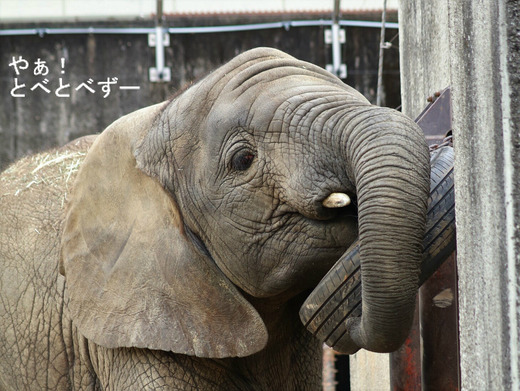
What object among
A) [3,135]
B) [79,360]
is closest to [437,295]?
[79,360]

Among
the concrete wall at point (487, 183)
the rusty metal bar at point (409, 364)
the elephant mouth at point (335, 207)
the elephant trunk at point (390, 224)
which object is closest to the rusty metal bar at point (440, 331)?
the rusty metal bar at point (409, 364)

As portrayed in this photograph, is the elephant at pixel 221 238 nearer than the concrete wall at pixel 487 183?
No

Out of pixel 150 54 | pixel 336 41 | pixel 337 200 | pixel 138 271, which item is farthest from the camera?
pixel 150 54

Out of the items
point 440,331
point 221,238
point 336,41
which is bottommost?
point 440,331

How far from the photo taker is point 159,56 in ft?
38.0

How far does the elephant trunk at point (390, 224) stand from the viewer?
304 centimetres

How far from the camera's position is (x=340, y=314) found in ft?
10.9

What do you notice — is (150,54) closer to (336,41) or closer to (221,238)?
(336,41)

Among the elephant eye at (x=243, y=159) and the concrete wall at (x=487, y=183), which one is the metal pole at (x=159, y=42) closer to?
the elephant eye at (x=243, y=159)

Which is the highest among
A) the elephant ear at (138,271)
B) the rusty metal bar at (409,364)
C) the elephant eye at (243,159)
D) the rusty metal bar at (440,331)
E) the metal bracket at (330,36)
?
the metal bracket at (330,36)

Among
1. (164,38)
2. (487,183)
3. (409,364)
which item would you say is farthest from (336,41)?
(487,183)

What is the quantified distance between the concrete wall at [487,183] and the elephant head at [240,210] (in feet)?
2.40

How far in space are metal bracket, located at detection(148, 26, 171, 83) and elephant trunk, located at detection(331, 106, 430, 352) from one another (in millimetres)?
8650

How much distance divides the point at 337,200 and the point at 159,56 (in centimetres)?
851
